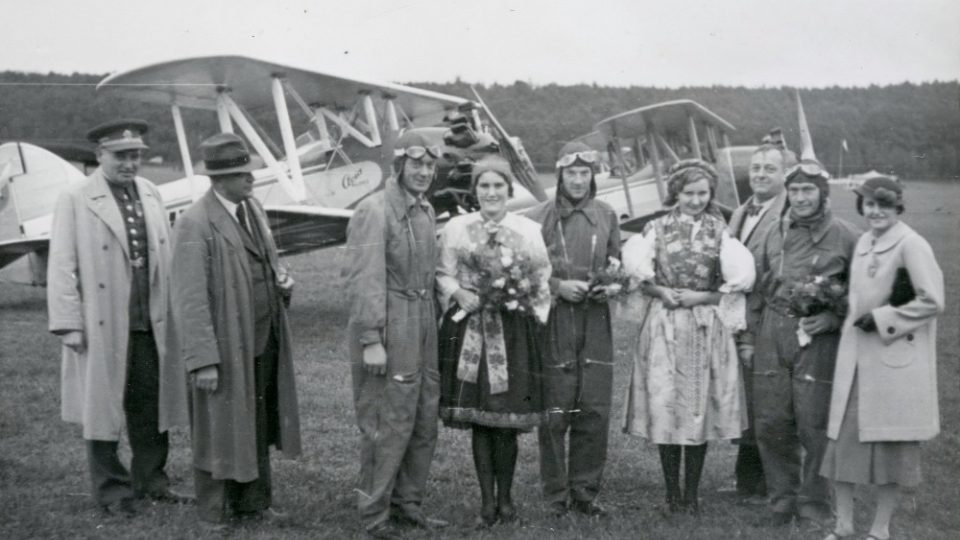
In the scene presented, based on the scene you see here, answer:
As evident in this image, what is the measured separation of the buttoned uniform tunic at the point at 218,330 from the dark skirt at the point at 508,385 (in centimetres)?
90

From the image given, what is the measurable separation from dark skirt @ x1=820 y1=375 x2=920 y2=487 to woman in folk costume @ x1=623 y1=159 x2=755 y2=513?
0.49 meters

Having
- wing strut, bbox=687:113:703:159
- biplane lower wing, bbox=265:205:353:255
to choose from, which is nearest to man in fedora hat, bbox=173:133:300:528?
biplane lower wing, bbox=265:205:353:255

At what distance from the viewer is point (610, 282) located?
3826 millimetres

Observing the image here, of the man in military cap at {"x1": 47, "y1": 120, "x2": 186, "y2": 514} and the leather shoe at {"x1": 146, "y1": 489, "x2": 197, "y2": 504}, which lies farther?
the leather shoe at {"x1": 146, "y1": 489, "x2": 197, "y2": 504}

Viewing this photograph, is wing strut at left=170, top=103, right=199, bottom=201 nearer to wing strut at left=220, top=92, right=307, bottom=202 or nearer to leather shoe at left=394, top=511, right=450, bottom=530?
wing strut at left=220, top=92, right=307, bottom=202

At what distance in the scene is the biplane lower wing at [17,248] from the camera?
34.6ft

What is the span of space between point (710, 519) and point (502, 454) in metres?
1.09

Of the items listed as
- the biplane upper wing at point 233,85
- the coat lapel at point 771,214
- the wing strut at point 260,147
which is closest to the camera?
the coat lapel at point 771,214

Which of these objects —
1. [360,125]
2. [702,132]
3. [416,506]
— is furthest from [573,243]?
[702,132]

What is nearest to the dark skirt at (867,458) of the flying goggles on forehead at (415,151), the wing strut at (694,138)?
the flying goggles on forehead at (415,151)

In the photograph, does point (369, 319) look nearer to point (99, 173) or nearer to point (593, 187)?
point (593, 187)

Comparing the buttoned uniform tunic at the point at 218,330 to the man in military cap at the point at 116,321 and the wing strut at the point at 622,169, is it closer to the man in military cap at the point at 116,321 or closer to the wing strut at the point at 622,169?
the man in military cap at the point at 116,321

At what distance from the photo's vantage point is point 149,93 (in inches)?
382

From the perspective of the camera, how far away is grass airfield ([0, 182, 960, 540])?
3.72 m
